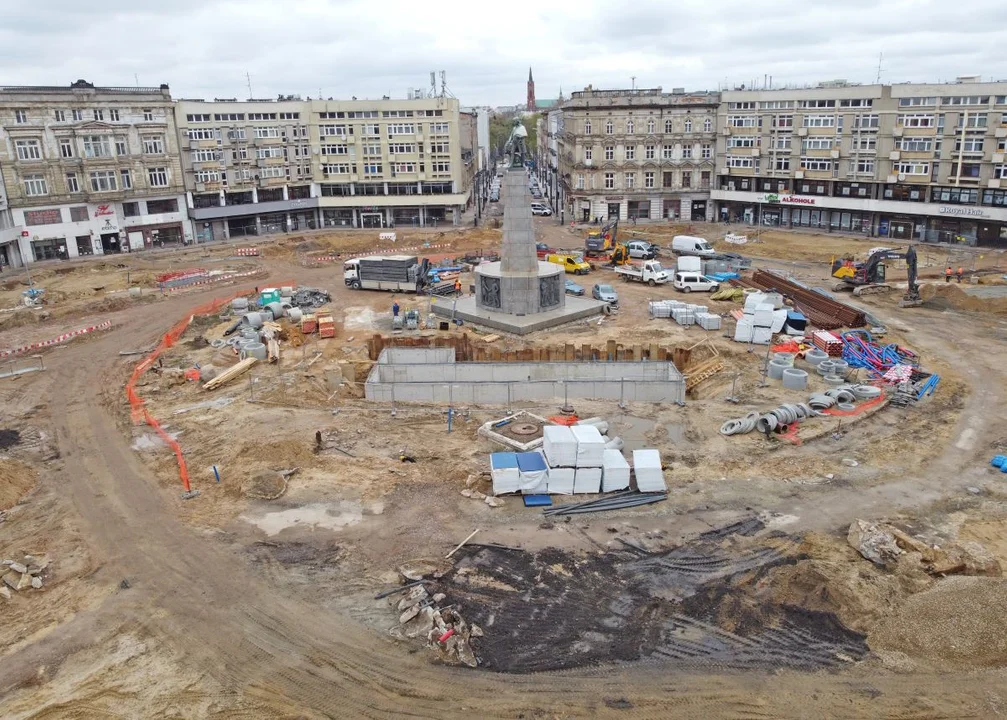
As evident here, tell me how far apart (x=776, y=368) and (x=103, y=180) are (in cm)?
6368

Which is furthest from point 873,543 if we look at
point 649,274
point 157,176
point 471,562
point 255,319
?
point 157,176

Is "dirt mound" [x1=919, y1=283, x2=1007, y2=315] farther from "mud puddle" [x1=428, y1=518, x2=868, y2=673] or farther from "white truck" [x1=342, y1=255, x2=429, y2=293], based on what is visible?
"white truck" [x1=342, y1=255, x2=429, y2=293]

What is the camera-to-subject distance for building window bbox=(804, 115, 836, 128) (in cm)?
7038

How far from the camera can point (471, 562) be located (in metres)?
19.4

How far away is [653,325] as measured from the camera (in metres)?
42.3

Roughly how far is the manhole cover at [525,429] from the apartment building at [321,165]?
57.0m

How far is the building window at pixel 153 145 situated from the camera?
232 ft

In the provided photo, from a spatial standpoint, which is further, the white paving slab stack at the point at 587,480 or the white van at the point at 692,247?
the white van at the point at 692,247

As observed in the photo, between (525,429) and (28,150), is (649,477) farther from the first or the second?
(28,150)

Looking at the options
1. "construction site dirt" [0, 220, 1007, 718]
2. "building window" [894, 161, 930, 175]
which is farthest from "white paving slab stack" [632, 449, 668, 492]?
"building window" [894, 161, 930, 175]

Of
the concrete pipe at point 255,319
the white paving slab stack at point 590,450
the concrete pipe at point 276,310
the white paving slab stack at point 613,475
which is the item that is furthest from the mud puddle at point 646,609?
the concrete pipe at point 276,310

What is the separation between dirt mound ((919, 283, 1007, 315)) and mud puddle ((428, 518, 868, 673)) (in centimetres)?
3362

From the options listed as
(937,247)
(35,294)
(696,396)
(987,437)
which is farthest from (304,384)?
(937,247)

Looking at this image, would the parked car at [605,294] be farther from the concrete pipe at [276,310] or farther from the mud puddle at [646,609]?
the mud puddle at [646,609]
